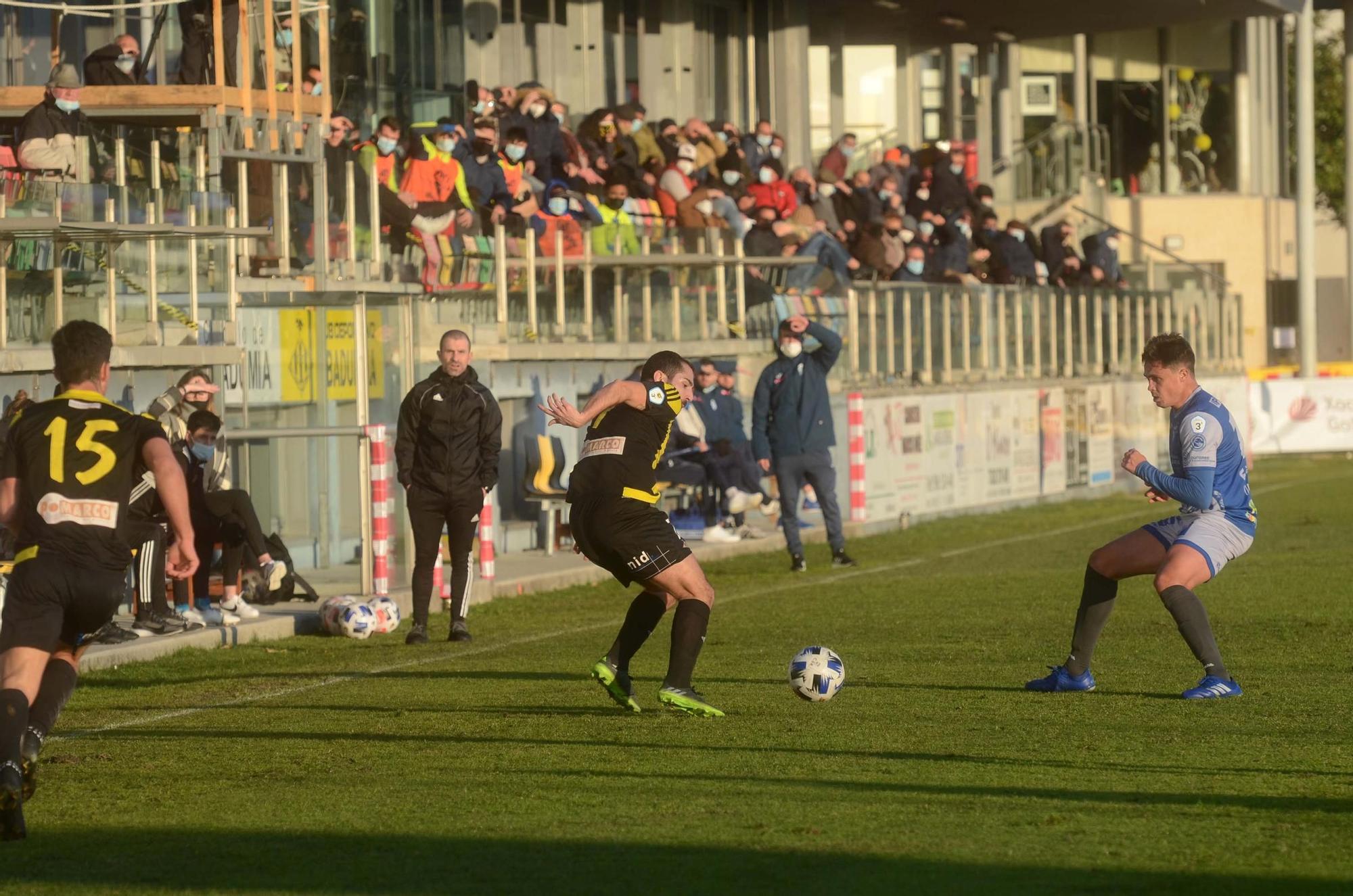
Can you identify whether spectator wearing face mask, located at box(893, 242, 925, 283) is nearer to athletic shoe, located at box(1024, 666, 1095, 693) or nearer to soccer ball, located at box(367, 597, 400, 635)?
soccer ball, located at box(367, 597, 400, 635)

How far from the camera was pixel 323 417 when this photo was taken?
19.2m

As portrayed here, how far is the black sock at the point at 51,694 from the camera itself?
843 centimetres

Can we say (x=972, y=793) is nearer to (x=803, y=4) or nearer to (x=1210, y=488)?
(x=1210, y=488)

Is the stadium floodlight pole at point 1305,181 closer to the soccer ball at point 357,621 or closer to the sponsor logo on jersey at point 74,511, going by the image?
the soccer ball at point 357,621

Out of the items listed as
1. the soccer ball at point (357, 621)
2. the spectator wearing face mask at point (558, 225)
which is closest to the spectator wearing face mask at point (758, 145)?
the spectator wearing face mask at point (558, 225)

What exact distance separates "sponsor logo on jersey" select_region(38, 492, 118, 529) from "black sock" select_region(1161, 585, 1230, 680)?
517 cm

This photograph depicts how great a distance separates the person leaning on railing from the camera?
625 inches

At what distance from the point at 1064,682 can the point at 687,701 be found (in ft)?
6.93

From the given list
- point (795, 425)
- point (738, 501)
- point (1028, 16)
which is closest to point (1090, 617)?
point (795, 425)

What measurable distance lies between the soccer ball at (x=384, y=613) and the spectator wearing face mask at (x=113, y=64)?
19.1ft

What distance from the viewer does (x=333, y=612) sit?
15742 millimetres

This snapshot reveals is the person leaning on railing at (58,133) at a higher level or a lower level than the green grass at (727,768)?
higher

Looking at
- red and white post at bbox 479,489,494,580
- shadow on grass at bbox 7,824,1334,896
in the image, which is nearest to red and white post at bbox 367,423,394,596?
red and white post at bbox 479,489,494,580

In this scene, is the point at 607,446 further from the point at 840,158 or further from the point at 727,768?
the point at 840,158
